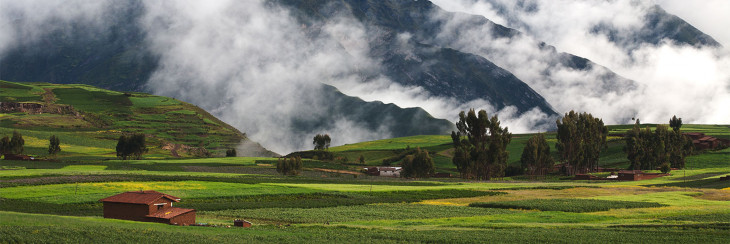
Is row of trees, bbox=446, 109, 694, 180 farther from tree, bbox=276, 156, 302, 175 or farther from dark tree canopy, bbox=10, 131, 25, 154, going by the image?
dark tree canopy, bbox=10, 131, 25, 154

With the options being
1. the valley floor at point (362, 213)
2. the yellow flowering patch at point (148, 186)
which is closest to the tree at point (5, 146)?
the valley floor at point (362, 213)

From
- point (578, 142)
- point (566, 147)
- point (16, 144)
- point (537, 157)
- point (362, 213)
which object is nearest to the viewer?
point (362, 213)

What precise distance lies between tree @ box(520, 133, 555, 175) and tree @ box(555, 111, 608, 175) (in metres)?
4.85

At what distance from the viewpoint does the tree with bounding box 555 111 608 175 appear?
182 metres

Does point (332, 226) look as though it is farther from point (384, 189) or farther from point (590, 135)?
point (590, 135)

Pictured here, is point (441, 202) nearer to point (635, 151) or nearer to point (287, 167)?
point (287, 167)

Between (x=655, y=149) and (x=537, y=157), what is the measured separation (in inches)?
1369

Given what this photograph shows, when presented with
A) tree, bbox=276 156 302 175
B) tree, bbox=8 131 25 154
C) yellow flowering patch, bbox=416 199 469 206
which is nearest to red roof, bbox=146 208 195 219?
yellow flowering patch, bbox=416 199 469 206

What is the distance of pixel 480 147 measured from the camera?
165 meters

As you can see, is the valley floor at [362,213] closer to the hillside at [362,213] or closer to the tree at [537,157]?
the hillside at [362,213]

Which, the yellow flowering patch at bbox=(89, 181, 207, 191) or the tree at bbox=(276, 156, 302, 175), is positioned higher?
the tree at bbox=(276, 156, 302, 175)

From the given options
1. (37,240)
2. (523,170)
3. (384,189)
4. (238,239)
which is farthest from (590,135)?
(37,240)

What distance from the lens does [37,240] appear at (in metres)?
39.3

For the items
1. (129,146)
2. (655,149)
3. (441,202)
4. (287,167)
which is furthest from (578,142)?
(129,146)
